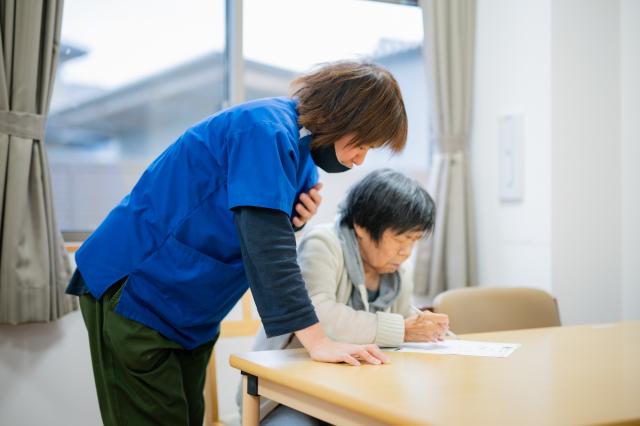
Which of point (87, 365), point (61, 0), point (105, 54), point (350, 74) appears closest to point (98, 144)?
point (105, 54)

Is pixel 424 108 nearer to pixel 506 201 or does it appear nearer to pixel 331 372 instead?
pixel 506 201

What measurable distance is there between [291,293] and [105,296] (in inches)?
18.5

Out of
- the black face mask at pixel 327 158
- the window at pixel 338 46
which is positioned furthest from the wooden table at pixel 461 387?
the window at pixel 338 46

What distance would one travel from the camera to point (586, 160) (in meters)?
2.73

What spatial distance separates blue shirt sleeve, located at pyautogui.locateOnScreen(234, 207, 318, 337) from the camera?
1169 mm

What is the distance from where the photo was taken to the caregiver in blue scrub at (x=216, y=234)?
1190 millimetres

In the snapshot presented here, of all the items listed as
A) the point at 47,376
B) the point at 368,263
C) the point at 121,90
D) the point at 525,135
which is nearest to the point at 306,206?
the point at 368,263

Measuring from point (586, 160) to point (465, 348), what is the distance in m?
1.57

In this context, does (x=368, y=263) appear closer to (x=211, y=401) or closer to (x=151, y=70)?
(x=211, y=401)

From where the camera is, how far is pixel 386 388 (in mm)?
1062

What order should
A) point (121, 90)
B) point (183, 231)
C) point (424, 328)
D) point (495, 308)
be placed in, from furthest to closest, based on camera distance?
point (121, 90)
point (495, 308)
point (424, 328)
point (183, 231)

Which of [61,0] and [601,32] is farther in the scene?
[601,32]

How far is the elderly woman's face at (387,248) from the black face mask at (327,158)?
12.1 inches

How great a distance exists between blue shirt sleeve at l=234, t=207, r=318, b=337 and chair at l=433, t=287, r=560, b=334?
3.06 feet
